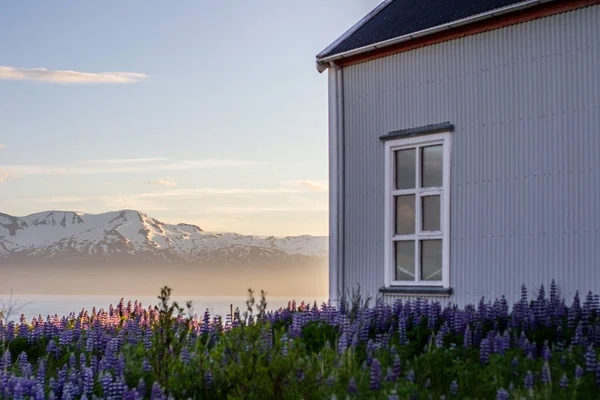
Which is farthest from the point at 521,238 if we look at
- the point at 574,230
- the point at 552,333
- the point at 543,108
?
the point at 552,333

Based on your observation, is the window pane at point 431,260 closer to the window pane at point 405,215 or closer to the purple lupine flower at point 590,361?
the window pane at point 405,215

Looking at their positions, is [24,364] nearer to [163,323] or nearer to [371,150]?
[163,323]

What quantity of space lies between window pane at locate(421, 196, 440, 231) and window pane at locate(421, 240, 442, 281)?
20 cm

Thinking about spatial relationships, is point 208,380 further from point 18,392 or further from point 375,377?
point 18,392

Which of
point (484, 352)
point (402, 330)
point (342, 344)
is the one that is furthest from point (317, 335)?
point (484, 352)

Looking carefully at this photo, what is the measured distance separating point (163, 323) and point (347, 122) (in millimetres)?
6854

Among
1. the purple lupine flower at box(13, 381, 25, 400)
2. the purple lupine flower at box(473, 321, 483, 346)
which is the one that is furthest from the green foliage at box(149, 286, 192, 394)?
the purple lupine flower at box(473, 321, 483, 346)

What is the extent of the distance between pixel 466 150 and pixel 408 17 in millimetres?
2580

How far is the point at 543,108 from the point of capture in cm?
1040

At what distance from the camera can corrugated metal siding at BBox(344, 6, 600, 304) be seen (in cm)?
1002

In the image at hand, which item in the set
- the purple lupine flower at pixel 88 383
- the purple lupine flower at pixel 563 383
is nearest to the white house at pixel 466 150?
the purple lupine flower at pixel 563 383

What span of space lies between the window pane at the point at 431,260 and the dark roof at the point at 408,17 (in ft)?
9.26

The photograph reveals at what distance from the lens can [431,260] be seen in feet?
38.0

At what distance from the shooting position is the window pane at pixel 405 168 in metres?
11.8
